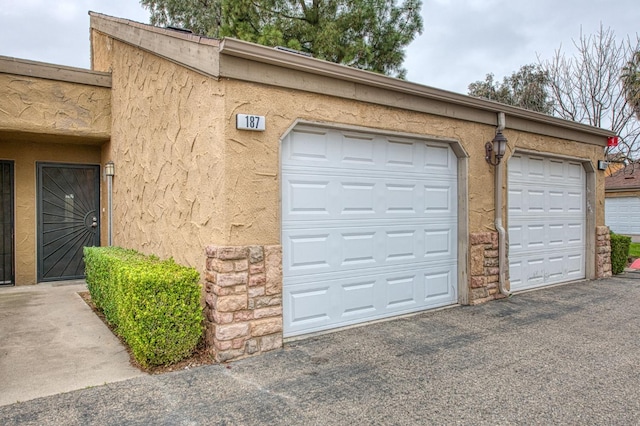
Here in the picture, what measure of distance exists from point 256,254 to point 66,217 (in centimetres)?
605

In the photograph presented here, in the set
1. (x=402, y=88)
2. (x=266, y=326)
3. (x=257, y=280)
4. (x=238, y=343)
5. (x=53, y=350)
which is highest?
(x=402, y=88)

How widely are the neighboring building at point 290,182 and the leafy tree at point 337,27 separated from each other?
565 cm

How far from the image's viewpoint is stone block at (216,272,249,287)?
4184 mm

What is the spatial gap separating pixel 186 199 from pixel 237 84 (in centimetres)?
148

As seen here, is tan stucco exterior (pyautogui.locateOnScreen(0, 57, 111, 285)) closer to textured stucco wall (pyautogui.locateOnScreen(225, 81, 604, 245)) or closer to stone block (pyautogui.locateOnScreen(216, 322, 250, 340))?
textured stucco wall (pyautogui.locateOnScreen(225, 81, 604, 245))

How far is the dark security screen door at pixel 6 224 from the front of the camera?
26.4 feet

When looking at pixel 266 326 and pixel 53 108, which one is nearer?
pixel 266 326

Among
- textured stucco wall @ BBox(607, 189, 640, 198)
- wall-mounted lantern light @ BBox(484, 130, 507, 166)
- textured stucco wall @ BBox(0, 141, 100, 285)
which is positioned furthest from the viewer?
textured stucco wall @ BBox(607, 189, 640, 198)

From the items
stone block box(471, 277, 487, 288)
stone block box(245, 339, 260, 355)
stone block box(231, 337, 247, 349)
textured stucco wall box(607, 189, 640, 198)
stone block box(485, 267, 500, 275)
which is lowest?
stone block box(245, 339, 260, 355)

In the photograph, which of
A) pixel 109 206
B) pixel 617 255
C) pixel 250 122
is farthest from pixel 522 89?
pixel 250 122

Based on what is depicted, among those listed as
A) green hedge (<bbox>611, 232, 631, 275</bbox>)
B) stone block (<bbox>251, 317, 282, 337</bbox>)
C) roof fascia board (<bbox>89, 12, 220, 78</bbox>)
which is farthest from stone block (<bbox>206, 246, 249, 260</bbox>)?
green hedge (<bbox>611, 232, 631, 275</bbox>)

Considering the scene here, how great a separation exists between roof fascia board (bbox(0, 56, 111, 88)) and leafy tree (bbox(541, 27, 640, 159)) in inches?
557

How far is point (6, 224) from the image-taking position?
8.09 meters

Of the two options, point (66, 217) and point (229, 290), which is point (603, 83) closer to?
point (229, 290)
